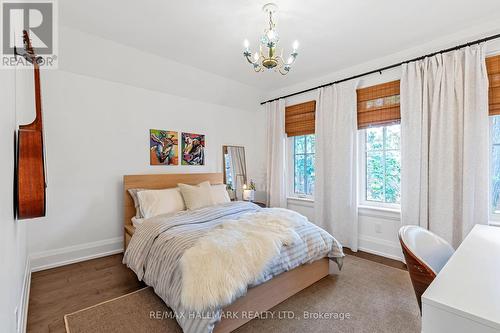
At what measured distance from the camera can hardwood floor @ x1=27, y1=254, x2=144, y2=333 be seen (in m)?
1.82

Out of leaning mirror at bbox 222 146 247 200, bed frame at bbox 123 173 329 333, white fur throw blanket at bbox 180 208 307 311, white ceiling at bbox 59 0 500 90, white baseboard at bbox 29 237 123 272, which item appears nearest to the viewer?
white fur throw blanket at bbox 180 208 307 311

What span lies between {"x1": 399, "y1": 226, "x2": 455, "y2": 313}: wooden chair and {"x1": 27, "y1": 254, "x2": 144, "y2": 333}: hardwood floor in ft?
7.63

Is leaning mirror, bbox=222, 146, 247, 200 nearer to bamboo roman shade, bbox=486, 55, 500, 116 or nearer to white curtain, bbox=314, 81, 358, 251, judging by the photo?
white curtain, bbox=314, 81, 358, 251

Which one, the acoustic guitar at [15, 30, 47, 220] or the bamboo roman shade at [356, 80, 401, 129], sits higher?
the bamboo roman shade at [356, 80, 401, 129]

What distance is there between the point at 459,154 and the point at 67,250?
458 centimetres

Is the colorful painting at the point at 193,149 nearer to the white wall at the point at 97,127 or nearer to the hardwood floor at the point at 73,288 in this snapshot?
the white wall at the point at 97,127

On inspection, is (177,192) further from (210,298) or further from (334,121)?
(334,121)

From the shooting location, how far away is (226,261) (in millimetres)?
1633

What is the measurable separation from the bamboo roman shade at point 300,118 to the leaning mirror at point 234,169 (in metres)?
1.02

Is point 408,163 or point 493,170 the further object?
point 408,163

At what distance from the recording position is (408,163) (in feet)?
9.25

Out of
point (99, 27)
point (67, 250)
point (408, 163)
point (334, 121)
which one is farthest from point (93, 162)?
point (408, 163)

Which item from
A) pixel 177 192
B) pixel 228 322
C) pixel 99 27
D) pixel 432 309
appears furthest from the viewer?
pixel 177 192

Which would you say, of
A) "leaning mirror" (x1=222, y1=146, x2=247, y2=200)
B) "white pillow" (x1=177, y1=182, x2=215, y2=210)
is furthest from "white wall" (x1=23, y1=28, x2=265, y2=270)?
"leaning mirror" (x1=222, y1=146, x2=247, y2=200)
